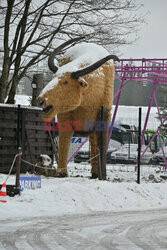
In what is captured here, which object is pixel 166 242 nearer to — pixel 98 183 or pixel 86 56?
pixel 98 183

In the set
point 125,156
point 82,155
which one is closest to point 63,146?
point 125,156

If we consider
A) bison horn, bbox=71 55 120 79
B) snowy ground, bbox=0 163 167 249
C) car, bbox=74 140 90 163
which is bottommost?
car, bbox=74 140 90 163

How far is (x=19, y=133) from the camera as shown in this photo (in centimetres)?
1526

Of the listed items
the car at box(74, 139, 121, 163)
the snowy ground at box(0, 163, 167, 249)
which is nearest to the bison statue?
the snowy ground at box(0, 163, 167, 249)

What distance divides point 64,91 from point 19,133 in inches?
147

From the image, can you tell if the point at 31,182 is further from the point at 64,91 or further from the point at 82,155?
the point at 82,155

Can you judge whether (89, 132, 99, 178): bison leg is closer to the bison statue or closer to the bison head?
the bison statue

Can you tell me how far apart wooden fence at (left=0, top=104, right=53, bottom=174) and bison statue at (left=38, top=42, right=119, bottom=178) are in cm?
231

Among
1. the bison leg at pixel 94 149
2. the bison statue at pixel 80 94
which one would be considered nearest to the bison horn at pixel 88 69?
the bison statue at pixel 80 94

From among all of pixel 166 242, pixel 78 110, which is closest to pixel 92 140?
pixel 78 110

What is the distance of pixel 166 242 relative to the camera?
6742 millimetres

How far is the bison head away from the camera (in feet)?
38.8

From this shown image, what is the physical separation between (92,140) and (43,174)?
2485 millimetres

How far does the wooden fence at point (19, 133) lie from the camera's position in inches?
588
